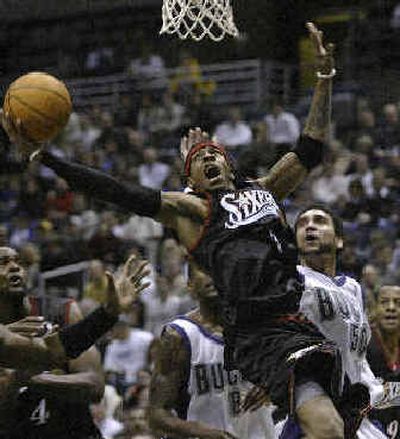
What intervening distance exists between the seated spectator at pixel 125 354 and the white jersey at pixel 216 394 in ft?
13.7

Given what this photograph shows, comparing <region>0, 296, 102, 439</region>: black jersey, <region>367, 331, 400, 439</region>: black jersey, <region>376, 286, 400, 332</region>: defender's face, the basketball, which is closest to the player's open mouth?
the basketball

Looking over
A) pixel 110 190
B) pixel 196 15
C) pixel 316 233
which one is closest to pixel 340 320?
pixel 316 233

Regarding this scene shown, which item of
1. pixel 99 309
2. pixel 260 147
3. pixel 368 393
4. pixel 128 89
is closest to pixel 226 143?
pixel 260 147

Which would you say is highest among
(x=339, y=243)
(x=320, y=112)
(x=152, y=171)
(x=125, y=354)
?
(x=320, y=112)

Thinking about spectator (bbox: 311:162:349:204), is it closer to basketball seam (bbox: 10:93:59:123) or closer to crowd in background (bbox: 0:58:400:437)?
crowd in background (bbox: 0:58:400:437)

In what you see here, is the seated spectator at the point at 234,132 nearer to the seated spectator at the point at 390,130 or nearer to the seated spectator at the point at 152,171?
the seated spectator at the point at 152,171

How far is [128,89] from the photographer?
55.0 ft

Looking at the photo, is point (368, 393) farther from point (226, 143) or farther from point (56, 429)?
point (226, 143)

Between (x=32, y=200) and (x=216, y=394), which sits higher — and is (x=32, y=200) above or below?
below

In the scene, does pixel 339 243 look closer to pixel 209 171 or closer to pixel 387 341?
pixel 387 341

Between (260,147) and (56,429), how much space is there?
8.06 m

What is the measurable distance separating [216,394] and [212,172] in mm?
1093

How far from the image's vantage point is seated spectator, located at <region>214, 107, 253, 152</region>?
1433cm

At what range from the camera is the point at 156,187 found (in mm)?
14000
